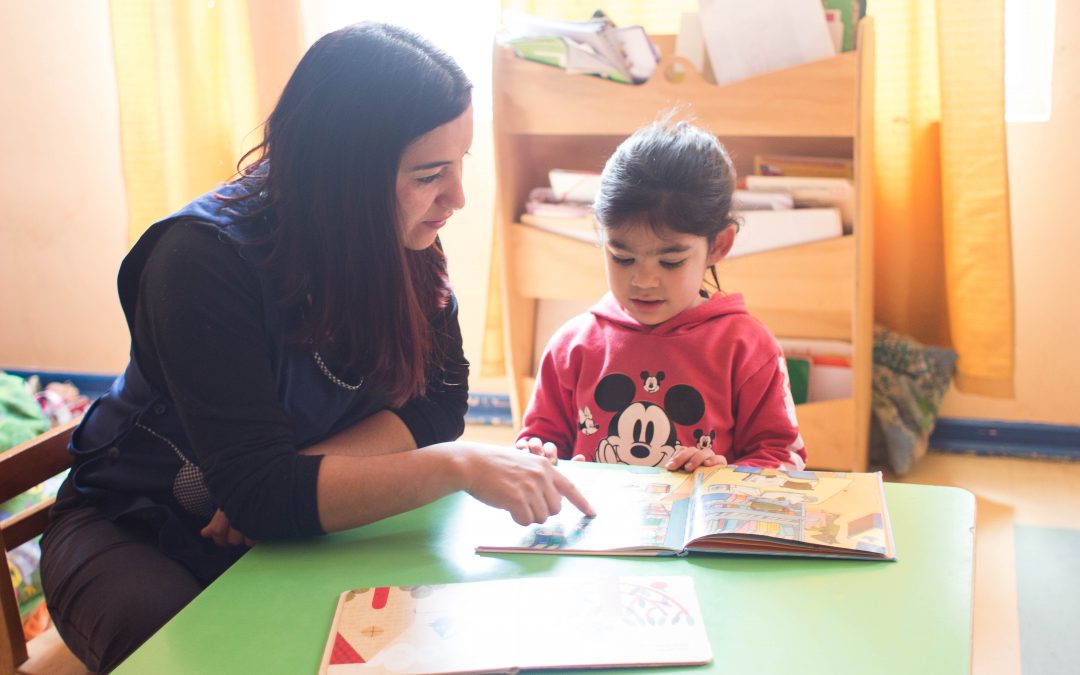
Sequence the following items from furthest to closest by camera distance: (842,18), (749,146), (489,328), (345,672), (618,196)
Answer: (489,328)
(749,146)
(842,18)
(618,196)
(345,672)

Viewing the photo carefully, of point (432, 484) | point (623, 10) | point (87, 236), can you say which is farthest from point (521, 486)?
point (87, 236)

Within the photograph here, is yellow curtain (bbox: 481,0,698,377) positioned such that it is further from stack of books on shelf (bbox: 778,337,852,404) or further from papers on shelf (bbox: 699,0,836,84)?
stack of books on shelf (bbox: 778,337,852,404)

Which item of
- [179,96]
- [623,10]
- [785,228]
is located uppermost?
[623,10]

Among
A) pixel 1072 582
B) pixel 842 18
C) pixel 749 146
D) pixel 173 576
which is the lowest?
pixel 1072 582

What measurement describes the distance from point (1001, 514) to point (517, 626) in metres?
1.78

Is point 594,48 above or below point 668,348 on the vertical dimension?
above

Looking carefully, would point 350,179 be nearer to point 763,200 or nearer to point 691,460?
point 691,460

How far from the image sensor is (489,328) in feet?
9.05

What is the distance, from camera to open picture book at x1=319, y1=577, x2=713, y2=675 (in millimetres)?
835

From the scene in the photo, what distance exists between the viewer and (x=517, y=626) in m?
0.88

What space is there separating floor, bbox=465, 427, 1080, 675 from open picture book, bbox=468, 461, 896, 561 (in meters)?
0.80

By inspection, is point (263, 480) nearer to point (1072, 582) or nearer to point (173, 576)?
point (173, 576)

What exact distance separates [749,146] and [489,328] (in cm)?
81

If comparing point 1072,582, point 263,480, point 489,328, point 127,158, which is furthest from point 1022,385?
point 127,158
